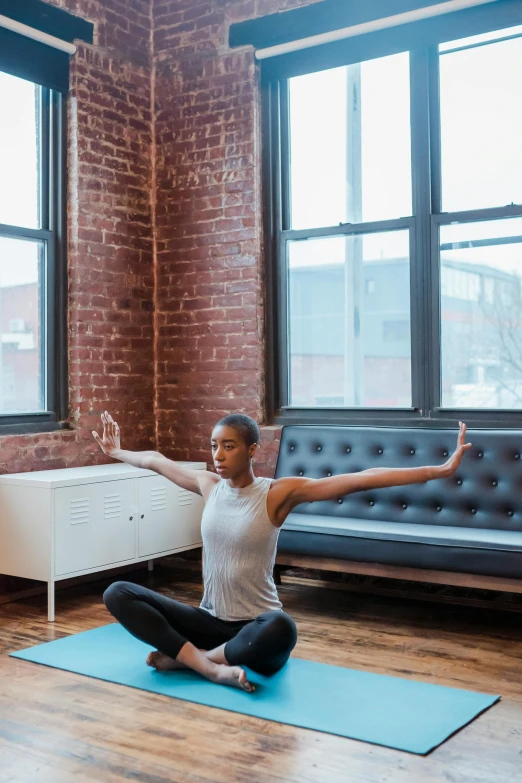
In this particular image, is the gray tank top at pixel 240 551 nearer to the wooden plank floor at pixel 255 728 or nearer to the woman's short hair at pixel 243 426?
the woman's short hair at pixel 243 426

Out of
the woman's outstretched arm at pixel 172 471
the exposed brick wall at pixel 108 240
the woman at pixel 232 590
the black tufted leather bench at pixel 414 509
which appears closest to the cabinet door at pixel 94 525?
the exposed brick wall at pixel 108 240

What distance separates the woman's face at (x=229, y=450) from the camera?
3.11 metres

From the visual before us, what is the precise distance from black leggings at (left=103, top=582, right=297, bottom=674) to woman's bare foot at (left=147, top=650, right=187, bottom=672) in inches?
4.8

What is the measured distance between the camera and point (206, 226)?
17.9ft

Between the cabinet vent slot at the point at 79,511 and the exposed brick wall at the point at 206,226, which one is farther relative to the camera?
the exposed brick wall at the point at 206,226

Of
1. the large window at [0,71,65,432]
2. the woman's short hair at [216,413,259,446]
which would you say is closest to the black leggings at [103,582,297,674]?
the woman's short hair at [216,413,259,446]

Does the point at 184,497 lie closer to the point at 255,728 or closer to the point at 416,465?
the point at 416,465

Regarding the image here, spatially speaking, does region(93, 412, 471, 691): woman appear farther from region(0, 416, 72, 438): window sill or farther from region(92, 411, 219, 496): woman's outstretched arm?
region(0, 416, 72, 438): window sill

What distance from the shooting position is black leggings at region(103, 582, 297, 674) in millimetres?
3020

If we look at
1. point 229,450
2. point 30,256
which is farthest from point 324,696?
point 30,256

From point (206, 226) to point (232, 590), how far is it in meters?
2.86

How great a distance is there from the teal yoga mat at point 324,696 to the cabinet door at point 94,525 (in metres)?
0.75

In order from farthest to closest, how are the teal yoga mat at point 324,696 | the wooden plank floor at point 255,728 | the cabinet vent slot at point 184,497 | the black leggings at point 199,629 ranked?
the cabinet vent slot at point 184,497
the black leggings at point 199,629
the teal yoga mat at point 324,696
the wooden plank floor at point 255,728

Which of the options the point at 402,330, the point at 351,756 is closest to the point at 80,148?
the point at 402,330
